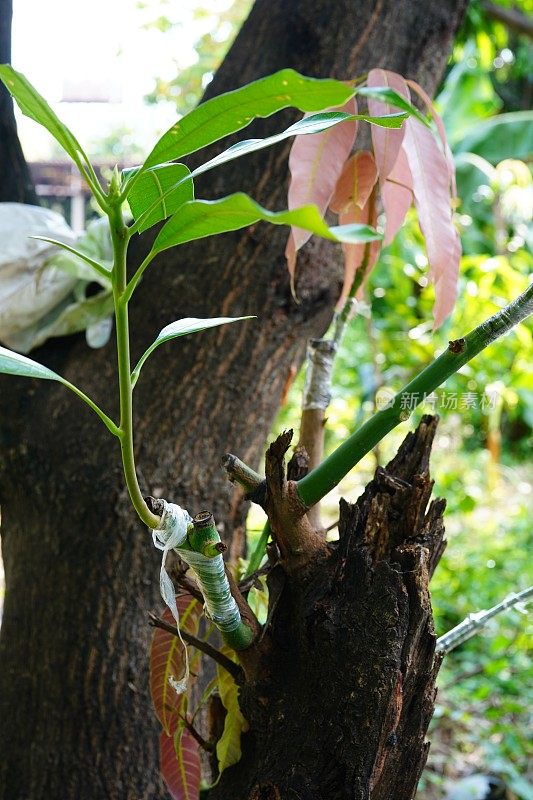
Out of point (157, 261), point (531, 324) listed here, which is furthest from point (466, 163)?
point (157, 261)

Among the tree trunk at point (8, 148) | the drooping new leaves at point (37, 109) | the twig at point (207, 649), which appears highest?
the tree trunk at point (8, 148)

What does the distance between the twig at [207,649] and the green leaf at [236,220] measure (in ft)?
0.93

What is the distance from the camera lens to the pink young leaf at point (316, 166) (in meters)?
0.59

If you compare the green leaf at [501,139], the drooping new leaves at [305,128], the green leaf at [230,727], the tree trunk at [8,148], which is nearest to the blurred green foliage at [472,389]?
the green leaf at [501,139]

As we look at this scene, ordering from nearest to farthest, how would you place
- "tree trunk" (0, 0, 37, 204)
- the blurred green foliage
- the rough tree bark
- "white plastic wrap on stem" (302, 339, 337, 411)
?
"white plastic wrap on stem" (302, 339, 337, 411)
the rough tree bark
"tree trunk" (0, 0, 37, 204)
the blurred green foliage

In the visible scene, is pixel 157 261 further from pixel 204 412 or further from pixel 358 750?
pixel 358 750

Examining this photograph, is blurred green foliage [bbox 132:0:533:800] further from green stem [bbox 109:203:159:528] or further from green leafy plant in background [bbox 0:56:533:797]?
green stem [bbox 109:203:159:528]

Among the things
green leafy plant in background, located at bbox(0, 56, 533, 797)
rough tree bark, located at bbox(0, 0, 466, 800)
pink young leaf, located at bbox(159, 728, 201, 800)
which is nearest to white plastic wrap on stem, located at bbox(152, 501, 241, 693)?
green leafy plant in background, located at bbox(0, 56, 533, 797)

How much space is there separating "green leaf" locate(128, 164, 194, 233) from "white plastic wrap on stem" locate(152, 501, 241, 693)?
6.2 inches

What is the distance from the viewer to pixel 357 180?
64 centimetres

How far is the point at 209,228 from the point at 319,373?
30 cm

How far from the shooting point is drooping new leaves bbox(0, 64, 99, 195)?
1.15 feet

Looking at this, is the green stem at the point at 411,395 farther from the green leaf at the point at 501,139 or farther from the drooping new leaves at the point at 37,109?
the green leaf at the point at 501,139

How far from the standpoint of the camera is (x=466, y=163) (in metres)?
2.85
